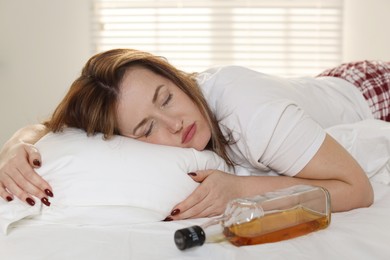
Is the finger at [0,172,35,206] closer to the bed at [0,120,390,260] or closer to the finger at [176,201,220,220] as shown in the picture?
the bed at [0,120,390,260]

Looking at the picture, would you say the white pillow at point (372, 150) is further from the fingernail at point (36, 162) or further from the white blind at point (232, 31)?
the white blind at point (232, 31)

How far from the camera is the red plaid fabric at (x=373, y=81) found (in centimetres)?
192

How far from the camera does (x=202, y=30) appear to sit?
323 centimetres

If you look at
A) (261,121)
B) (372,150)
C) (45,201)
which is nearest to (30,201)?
(45,201)

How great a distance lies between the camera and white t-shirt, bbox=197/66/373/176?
127cm

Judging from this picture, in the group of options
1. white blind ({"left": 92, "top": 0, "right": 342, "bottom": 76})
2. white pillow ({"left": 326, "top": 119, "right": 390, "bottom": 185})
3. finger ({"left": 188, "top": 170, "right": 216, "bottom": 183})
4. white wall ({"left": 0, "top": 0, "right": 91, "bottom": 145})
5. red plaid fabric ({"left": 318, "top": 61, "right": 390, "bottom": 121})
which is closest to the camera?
finger ({"left": 188, "top": 170, "right": 216, "bottom": 183})

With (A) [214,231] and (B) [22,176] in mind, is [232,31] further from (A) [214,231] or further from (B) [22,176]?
(A) [214,231]

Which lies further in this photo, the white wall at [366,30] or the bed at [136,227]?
the white wall at [366,30]

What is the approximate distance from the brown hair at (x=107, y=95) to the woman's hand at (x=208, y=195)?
158 millimetres

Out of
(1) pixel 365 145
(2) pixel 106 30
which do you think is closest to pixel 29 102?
(2) pixel 106 30

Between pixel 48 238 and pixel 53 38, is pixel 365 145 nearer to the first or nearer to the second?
pixel 48 238

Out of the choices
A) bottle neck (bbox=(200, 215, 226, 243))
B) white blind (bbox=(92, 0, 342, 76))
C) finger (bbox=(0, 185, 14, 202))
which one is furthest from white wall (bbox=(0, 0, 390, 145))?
bottle neck (bbox=(200, 215, 226, 243))

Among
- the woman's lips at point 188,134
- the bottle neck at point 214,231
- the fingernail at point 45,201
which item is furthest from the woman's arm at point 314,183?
the fingernail at point 45,201

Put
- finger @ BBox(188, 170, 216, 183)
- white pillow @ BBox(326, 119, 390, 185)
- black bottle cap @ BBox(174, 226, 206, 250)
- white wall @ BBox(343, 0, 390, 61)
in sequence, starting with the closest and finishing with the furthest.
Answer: black bottle cap @ BBox(174, 226, 206, 250), finger @ BBox(188, 170, 216, 183), white pillow @ BBox(326, 119, 390, 185), white wall @ BBox(343, 0, 390, 61)
